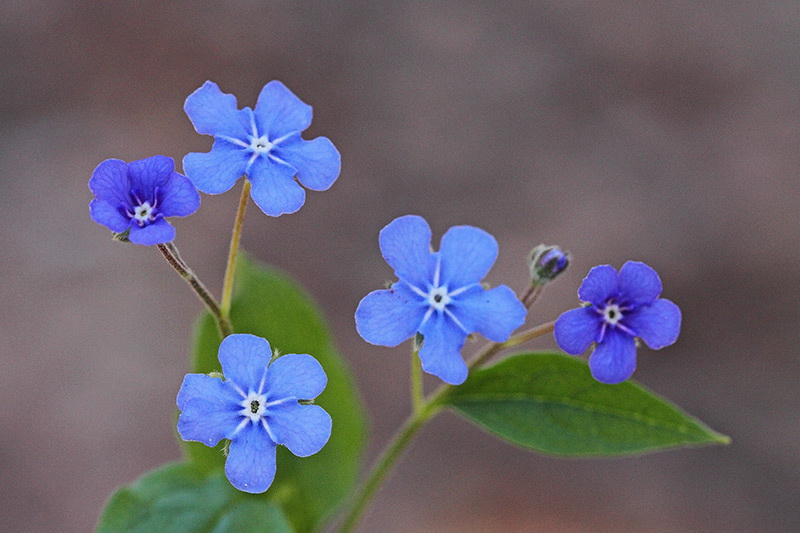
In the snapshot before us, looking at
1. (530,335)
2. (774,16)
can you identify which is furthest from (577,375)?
(774,16)

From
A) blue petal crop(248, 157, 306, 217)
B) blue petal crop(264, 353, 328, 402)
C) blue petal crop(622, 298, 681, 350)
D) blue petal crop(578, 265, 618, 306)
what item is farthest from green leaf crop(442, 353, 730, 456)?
blue petal crop(248, 157, 306, 217)

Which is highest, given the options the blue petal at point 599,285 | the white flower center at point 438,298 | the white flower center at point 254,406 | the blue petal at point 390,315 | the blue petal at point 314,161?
the blue petal at point 599,285

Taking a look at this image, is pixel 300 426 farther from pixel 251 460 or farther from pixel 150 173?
pixel 150 173

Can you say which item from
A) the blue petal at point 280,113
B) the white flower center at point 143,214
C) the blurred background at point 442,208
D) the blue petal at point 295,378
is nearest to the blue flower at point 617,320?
the blue petal at point 295,378

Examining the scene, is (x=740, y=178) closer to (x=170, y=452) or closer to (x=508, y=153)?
(x=508, y=153)

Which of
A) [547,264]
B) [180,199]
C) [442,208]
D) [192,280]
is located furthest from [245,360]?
[442,208]

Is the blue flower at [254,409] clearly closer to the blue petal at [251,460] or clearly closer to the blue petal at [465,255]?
the blue petal at [251,460]

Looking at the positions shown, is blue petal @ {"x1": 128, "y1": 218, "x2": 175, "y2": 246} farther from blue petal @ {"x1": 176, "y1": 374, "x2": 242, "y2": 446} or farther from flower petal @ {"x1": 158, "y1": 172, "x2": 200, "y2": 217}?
blue petal @ {"x1": 176, "y1": 374, "x2": 242, "y2": 446}

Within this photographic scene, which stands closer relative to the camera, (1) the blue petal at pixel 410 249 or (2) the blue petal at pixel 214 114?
(1) the blue petal at pixel 410 249
